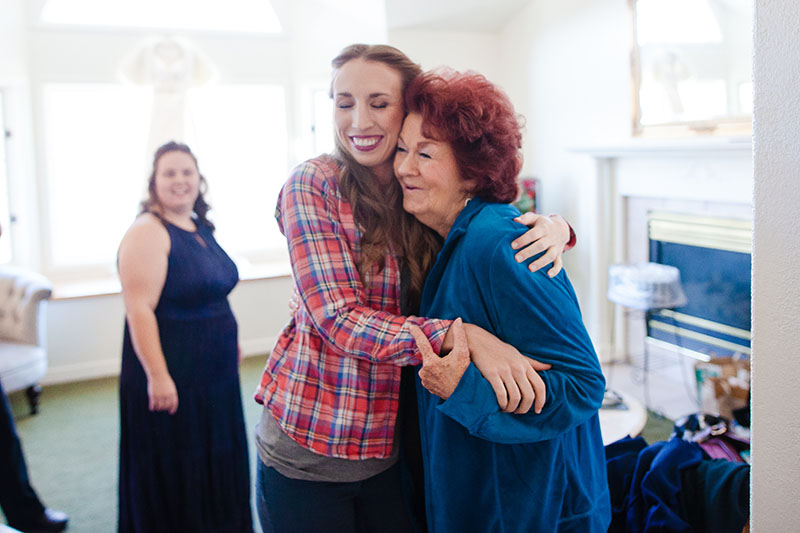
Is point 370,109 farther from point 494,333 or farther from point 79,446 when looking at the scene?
point 79,446

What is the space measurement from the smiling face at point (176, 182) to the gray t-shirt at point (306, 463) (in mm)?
1265

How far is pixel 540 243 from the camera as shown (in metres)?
1.12

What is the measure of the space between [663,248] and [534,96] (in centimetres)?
158

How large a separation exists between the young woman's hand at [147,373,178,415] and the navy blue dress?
0.04m

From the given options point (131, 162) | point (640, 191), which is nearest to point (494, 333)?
point (640, 191)

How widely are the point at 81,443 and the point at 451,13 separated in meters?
3.60

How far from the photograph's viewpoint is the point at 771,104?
0.98m

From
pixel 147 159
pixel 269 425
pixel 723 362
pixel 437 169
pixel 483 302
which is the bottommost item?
pixel 723 362

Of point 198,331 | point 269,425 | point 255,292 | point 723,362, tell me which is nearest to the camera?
point 269,425

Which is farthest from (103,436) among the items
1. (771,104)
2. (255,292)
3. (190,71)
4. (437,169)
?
(771,104)

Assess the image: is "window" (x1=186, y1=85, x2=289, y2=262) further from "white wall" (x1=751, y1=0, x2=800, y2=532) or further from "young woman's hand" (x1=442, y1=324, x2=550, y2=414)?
"white wall" (x1=751, y1=0, x2=800, y2=532)

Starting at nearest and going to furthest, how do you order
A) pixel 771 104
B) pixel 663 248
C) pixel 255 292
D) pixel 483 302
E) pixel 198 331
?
pixel 771 104
pixel 483 302
pixel 198 331
pixel 663 248
pixel 255 292

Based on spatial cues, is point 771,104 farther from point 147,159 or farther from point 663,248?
point 147,159

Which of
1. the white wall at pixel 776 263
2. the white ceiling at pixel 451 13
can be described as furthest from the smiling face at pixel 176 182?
the white ceiling at pixel 451 13
